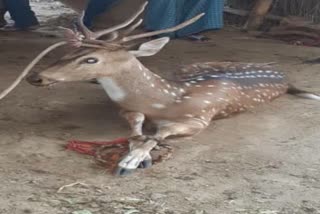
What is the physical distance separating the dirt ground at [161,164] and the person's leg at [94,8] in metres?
2.80

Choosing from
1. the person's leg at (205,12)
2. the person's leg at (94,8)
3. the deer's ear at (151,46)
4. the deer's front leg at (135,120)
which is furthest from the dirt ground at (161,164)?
the person's leg at (94,8)

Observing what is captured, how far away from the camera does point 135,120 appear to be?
429cm

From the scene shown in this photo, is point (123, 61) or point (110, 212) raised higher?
point (123, 61)

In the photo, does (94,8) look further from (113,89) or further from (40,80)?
(40,80)

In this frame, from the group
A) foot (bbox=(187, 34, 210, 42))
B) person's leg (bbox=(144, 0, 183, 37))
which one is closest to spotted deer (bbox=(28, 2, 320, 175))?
person's leg (bbox=(144, 0, 183, 37))

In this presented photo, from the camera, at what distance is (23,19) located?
29.4 ft

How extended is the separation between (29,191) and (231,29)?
6.58 m

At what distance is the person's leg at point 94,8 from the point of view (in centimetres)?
854

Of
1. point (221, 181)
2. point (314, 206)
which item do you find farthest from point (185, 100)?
point (314, 206)

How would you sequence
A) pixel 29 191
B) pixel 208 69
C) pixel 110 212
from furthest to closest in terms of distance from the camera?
pixel 208 69
pixel 29 191
pixel 110 212

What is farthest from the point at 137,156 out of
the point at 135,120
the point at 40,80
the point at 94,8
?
the point at 94,8

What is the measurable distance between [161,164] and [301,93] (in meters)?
2.00

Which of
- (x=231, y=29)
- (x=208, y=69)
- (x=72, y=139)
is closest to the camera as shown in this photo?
(x=72, y=139)

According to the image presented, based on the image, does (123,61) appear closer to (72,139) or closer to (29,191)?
(72,139)
